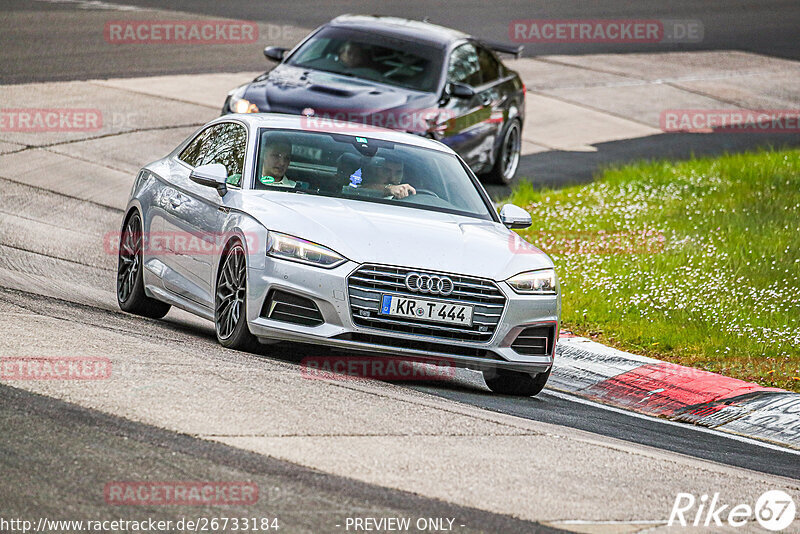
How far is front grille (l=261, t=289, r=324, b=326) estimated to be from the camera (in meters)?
7.72

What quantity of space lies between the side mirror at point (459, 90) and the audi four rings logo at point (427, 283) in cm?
754

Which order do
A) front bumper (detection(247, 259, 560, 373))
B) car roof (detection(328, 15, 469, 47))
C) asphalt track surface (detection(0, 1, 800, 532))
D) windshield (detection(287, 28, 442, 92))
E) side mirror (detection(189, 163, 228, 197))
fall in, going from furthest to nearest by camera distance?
car roof (detection(328, 15, 469, 47)), windshield (detection(287, 28, 442, 92)), side mirror (detection(189, 163, 228, 197)), front bumper (detection(247, 259, 560, 373)), asphalt track surface (detection(0, 1, 800, 532))

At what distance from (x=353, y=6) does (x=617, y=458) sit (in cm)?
2342

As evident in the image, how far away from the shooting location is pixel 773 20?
36.1 metres

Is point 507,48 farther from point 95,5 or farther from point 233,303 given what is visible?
point 95,5

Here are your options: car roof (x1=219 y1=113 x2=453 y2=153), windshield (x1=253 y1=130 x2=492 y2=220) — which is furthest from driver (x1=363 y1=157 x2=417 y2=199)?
car roof (x1=219 y1=113 x2=453 y2=153)

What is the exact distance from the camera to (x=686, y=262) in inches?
484

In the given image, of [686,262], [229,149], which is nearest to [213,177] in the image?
[229,149]

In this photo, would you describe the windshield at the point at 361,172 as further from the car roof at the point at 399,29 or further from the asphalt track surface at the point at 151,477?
the car roof at the point at 399,29

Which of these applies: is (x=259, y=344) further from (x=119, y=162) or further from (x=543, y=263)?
(x=119, y=162)

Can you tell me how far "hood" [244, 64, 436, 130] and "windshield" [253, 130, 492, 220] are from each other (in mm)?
4455

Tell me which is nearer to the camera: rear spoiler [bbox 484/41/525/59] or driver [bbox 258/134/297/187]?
driver [bbox 258/134/297/187]

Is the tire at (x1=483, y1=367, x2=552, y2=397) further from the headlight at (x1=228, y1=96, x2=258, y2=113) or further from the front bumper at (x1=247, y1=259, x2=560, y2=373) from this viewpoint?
the headlight at (x1=228, y1=96, x2=258, y2=113)

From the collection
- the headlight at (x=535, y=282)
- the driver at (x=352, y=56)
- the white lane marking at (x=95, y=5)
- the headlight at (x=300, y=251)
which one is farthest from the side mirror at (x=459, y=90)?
the white lane marking at (x=95, y=5)
